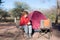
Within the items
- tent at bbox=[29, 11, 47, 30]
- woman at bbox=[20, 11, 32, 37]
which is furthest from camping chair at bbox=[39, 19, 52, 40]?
woman at bbox=[20, 11, 32, 37]

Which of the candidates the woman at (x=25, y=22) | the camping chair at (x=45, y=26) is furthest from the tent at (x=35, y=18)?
the woman at (x=25, y=22)

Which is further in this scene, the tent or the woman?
the tent

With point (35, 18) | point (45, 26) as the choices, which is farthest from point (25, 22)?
point (35, 18)

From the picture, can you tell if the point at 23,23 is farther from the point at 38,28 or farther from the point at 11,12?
the point at 11,12

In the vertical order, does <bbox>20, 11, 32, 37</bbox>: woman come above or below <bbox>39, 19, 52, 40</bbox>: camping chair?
above

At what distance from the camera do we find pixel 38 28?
14258mm

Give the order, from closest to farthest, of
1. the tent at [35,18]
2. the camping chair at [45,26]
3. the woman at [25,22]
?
the woman at [25,22]
the camping chair at [45,26]
the tent at [35,18]

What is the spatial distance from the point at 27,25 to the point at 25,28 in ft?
0.63

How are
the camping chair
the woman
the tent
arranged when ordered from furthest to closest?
the tent < the camping chair < the woman

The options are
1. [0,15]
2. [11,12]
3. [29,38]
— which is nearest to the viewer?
[29,38]

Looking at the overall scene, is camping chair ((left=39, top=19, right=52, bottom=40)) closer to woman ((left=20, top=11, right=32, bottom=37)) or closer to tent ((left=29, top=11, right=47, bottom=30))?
tent ((left=29, top=11, right=47, bottom=30))

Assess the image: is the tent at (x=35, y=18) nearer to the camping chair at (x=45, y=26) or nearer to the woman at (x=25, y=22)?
the camping chair at (x=45, y=26)

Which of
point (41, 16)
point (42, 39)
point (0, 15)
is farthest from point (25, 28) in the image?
point (0, 15)

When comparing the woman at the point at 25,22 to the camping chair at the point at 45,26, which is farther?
the camping chair at the point at 45,26
